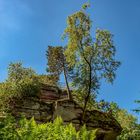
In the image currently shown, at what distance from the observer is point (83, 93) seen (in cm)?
3625

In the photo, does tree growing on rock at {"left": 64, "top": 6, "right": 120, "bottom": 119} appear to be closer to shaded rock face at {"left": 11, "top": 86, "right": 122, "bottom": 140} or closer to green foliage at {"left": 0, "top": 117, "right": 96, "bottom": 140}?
shaded rock face at {"left": 11, "top": 86, "right": 122, "bottom": 140}

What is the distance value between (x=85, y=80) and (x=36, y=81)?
4.60 meters

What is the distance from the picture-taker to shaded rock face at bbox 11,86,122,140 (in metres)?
32.5

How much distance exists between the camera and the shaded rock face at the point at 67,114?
3253 centimetres

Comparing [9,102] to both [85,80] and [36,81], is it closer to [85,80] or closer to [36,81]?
[36,81]

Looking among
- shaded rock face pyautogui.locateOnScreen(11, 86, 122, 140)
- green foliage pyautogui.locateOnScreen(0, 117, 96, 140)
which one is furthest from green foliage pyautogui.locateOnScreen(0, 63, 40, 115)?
green foliage pyautogui.locateOnScreen(0, 117, 96, 140)

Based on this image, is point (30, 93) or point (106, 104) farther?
point (106, 104)

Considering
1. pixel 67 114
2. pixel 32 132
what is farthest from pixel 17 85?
pixel 32 132

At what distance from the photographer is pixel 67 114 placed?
33656mm

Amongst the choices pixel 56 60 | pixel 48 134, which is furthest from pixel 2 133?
pixel 56 60

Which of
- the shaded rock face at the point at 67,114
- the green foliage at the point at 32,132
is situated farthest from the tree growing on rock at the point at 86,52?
the green foliage at the point at 32,132

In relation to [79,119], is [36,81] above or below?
above

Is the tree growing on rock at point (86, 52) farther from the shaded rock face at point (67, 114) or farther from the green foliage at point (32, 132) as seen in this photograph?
the green foliage at point (32, 132)

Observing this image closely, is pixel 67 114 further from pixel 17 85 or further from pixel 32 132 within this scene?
pixel 32 132
